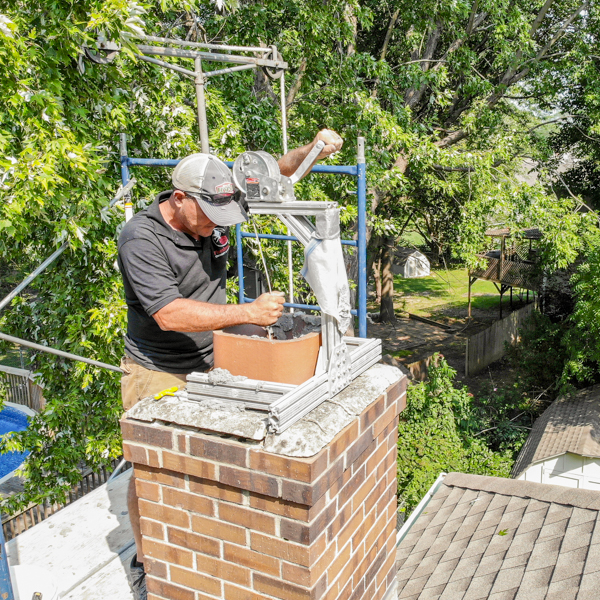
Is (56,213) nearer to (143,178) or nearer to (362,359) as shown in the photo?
(143,178)

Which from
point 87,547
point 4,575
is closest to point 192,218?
point 4,575

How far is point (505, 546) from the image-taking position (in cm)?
521

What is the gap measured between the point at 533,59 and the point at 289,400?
13637 mm

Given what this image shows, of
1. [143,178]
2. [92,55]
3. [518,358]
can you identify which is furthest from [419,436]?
[92,55]

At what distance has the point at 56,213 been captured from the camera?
4.45 m

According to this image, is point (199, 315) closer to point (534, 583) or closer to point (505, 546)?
point (534, 583)

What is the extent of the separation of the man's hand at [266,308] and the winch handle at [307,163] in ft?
1.38

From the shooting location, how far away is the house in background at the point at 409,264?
96.7 feet

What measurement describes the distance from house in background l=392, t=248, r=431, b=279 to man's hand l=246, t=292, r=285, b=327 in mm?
27294

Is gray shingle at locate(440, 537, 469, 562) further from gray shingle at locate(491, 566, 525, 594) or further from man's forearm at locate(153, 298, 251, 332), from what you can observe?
man's forearm at locate(153, 298, 251, 332)

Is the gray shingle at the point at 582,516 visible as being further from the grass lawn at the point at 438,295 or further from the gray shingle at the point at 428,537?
the grass lawn at the point at 438,295

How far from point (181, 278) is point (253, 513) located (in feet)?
3.86

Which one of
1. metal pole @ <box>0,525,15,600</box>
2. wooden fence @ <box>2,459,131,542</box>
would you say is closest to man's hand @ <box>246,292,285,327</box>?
metal pole @ <box>0,525,15,600</box>

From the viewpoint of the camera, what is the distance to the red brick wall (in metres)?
1.77
